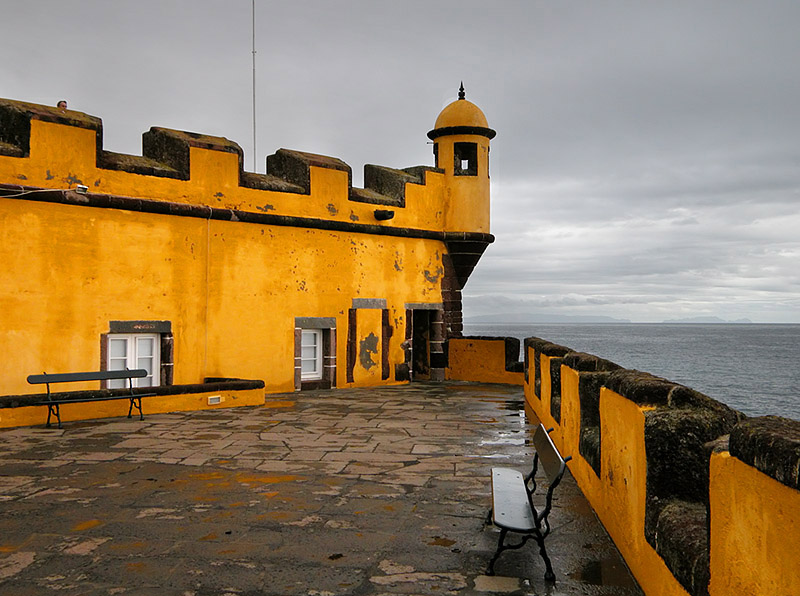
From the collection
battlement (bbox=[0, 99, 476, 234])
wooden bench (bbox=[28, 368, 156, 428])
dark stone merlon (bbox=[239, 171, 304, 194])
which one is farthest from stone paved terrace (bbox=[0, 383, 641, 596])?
dark stone merlon (bbox=[239, 171, 304, 194])

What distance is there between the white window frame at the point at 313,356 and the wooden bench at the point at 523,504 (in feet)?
31.2

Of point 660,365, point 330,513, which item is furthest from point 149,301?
point 660,365

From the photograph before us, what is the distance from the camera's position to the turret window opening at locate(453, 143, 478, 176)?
56.8 feet

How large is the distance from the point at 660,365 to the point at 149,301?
54.1 meters

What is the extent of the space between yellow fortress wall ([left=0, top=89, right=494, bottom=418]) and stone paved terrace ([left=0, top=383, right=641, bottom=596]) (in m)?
2.45

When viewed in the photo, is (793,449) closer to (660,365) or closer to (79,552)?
(79,552)

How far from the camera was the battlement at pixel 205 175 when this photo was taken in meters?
11.2

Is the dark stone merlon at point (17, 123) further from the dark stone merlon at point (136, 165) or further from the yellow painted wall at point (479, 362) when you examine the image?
the yellow painted wall at point (479, 362)

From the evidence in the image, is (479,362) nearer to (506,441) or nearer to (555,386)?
(506,441)

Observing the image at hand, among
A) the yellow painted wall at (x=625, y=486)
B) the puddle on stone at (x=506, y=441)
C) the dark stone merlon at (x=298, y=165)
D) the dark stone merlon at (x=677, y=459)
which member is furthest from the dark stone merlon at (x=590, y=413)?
the dark stone merlon at (x=298, y=165)

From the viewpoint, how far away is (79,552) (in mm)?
4805

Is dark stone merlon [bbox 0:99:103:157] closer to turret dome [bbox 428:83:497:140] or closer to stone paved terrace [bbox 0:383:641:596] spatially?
stone paved terrace [bbox 0:383:641:596]

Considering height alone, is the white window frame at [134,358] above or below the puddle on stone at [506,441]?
above

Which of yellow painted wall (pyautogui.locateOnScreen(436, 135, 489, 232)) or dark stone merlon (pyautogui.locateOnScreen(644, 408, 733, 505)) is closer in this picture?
dark stone merlon (pyautogui.locateOnScreen(644, 408, 733, 505))
